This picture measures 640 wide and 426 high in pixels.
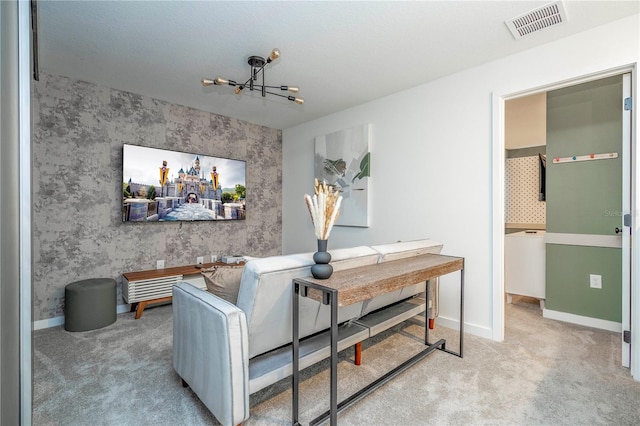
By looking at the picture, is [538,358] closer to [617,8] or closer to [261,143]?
[617,8]

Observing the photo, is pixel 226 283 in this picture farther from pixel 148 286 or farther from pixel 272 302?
pixel 148 286

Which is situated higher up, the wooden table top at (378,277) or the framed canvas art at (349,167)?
the framed canvas art at (349,167)

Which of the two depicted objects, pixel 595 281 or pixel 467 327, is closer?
pixel 467 327

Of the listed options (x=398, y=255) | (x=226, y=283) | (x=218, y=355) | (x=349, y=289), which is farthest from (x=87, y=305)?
(x=398, y=255)

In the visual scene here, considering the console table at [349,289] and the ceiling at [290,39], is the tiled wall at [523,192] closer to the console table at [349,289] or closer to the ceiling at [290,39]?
the ceiling at [290,39]

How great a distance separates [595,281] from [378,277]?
2.80 meters

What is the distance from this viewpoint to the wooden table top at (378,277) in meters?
1.43

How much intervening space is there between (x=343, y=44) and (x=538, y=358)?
9.66 ft

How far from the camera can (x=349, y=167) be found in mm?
3916

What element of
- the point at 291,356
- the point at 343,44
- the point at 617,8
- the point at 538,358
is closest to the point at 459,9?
the point at 343,44

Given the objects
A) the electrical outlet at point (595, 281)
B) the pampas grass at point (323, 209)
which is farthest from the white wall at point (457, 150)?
the pampas grass at point (323, 209)

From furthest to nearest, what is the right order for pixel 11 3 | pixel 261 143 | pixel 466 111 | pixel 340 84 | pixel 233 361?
pixel 261 143, pixel 340 84, pixel 466 111, pixel 233 361, pixel 11 3

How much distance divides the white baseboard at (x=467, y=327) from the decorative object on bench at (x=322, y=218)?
2018mm

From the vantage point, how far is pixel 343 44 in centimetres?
244
